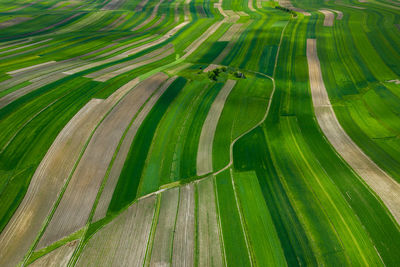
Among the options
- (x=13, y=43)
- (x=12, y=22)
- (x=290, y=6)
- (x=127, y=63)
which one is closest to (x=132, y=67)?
(x=127, y=63)

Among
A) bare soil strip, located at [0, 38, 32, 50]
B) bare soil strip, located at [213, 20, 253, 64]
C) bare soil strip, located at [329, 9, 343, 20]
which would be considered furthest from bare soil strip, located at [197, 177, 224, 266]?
bare soil strip, located at [329, 9, 343, 20]

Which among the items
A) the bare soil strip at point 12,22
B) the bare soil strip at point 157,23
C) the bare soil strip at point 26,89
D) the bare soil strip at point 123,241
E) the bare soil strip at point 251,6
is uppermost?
the bare soil strip at point 251,6

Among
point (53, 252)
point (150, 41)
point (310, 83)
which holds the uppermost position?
point (150, 41)

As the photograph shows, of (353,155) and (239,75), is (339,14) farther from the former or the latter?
(353,155)

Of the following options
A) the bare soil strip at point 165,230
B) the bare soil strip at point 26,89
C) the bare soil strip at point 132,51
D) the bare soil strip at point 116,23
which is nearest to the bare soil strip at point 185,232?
the bare soil strip at point 165,230

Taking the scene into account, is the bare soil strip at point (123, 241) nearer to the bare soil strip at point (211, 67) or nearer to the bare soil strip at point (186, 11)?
the bare soil strip at point (211, 67)

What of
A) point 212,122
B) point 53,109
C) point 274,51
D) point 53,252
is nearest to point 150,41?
point 274,51

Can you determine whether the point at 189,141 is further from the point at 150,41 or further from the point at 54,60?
the point at 150,41
